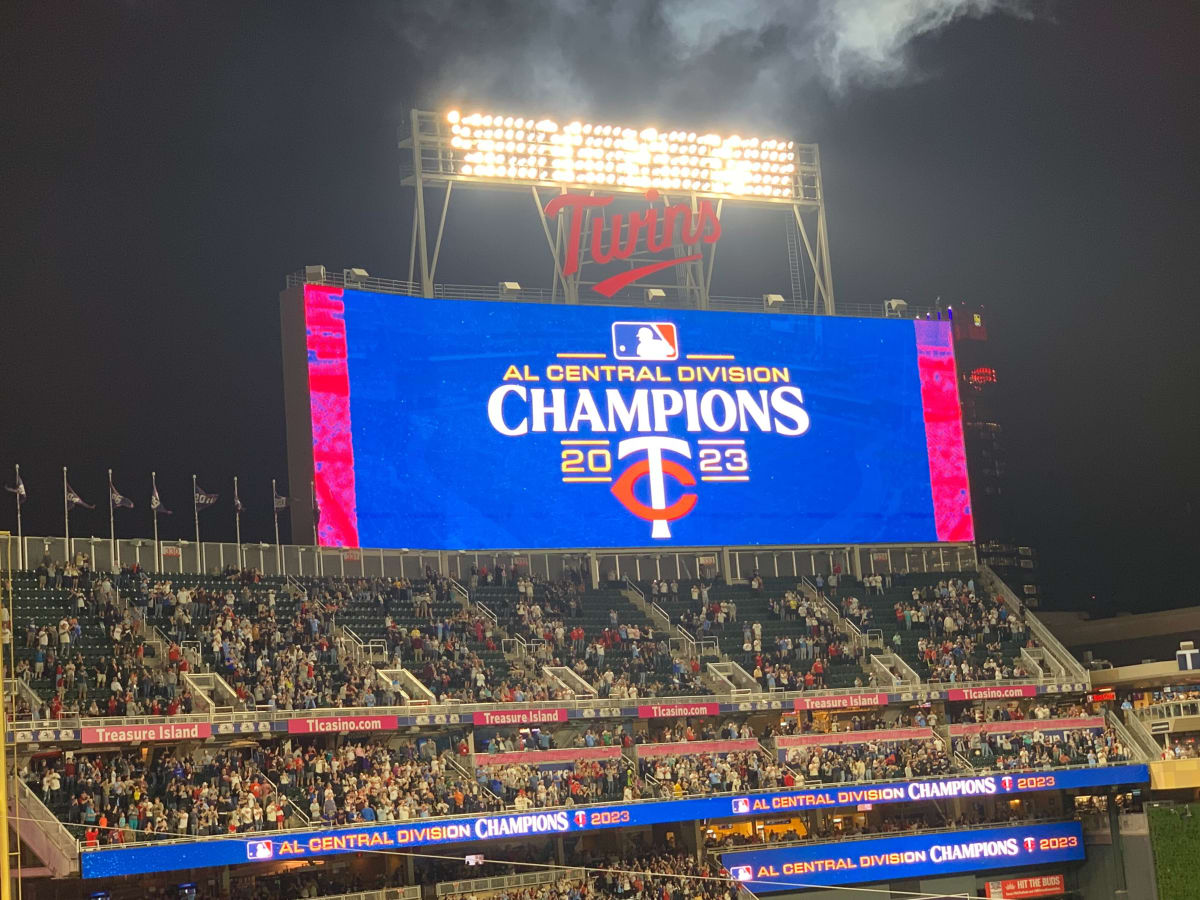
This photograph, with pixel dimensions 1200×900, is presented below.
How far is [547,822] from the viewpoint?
29.3m

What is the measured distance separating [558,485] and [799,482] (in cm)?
541

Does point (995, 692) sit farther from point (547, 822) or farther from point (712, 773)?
point (547, 822)

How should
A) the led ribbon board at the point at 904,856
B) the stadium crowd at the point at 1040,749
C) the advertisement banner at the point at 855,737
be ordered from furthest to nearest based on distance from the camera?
the stadium crowd at the point at 1040,749 < the advertisement banner at the point at 855,737 < the led ribbon board at the point at 904,856

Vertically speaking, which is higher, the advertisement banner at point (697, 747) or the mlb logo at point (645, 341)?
the mlb logo at point (645, 341)

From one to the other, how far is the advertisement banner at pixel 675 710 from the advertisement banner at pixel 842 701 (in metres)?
1.83

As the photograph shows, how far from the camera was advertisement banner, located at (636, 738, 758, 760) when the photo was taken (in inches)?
1272

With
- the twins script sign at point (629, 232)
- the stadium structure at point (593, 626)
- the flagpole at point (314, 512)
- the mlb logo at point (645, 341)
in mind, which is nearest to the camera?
the stadium structure at point (593, 626)

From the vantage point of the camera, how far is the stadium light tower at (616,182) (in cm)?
3641

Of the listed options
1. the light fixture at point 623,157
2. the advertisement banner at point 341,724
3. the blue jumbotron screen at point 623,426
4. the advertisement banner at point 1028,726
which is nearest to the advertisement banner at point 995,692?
the advertisement banner at point 1028,726

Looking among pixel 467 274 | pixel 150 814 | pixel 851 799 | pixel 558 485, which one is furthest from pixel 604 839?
pixel 467 274

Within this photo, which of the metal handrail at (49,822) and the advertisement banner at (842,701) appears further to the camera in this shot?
the advertisement banner at (842,701)

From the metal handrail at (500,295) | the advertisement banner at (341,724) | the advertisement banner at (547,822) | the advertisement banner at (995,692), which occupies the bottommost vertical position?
the advertisement banner at (547,822)

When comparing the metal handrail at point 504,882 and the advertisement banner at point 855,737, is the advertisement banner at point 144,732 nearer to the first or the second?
the metal handrail at point 504,882

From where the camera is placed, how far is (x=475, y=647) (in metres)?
33.0
